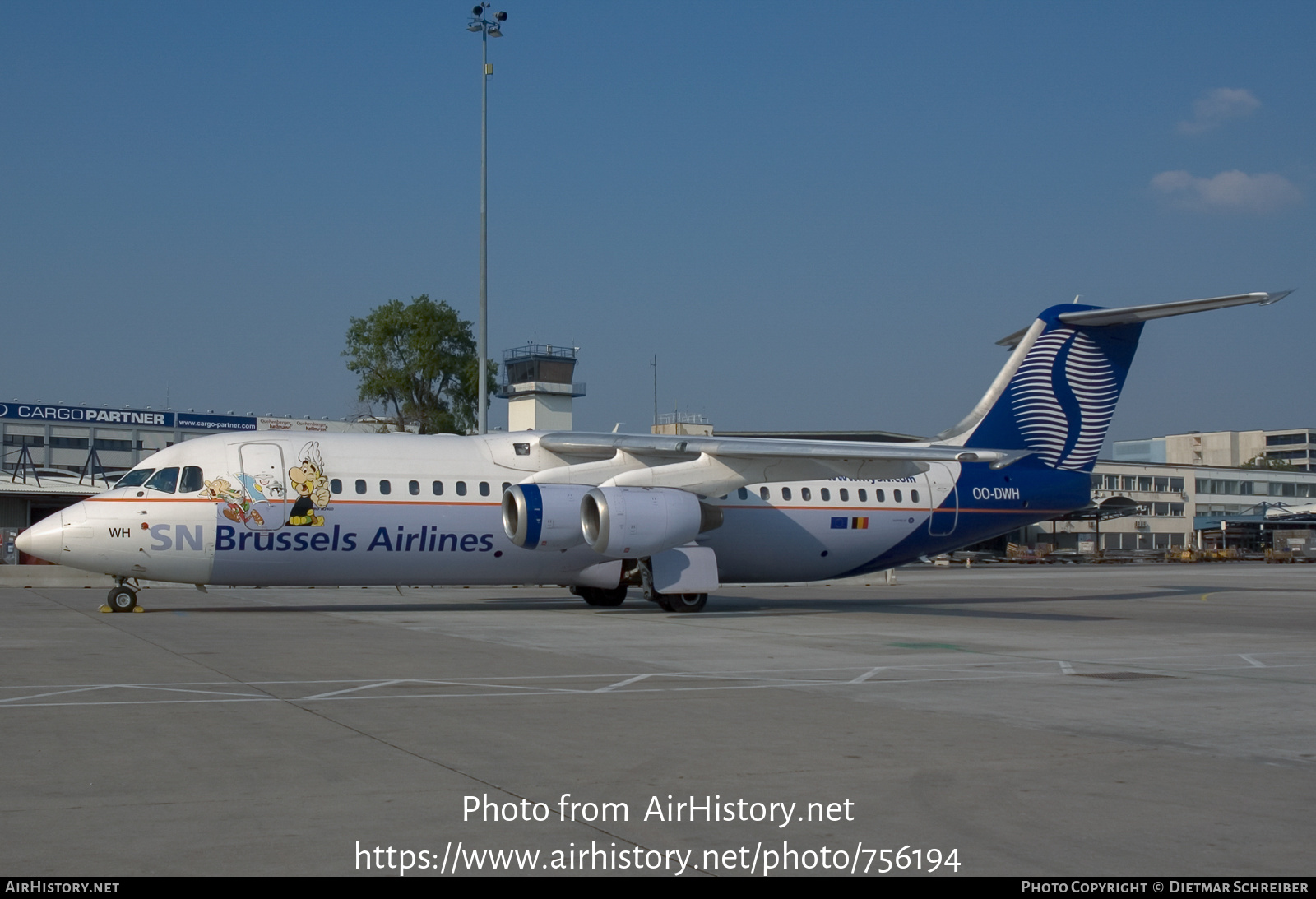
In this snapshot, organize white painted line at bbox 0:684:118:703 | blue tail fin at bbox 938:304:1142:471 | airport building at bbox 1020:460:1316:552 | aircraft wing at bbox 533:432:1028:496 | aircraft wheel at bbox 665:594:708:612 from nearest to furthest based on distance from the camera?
1. white painted line at bbox 0:684:118:703
2. aircraft wing at bbox 533:432:1028:496
3. aircraft wheel at bbox 665:594:708:612
4. blue tail fin at bbox 938:304:1142:471
5. airport building at bbox 1020:460:1316:552

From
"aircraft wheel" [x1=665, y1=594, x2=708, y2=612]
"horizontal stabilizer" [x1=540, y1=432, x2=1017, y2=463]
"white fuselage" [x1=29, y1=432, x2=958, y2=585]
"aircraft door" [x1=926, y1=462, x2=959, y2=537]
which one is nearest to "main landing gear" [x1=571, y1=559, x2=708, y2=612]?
"aircraft wheel" [x1=665, y1=594, x2=708, y2=612]

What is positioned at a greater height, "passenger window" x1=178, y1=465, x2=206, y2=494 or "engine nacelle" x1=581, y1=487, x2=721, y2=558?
"passenger window" x1=178, y1=465, x2=206, y2=494

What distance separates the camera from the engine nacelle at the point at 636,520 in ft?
70.4

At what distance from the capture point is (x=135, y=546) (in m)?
20.3

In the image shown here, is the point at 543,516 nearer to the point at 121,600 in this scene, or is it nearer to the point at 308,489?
the point at 308,489

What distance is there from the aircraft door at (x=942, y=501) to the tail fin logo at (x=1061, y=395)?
2.21m

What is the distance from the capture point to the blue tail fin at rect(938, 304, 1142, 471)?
26906 mm

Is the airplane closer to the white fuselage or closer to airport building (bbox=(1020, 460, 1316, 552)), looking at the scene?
the white fuselage

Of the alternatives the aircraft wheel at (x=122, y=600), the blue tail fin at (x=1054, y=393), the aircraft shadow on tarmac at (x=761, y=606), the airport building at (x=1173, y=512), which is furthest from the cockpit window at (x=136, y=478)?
the airport building at (x=1173, y=512)

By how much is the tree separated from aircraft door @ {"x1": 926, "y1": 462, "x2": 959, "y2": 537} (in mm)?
39489

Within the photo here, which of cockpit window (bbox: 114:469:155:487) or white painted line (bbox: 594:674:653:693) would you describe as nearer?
white painted line (bbox: 594:674:653:693)

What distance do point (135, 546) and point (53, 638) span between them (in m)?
4.67

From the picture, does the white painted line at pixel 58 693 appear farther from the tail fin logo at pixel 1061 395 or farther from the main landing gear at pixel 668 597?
the tail fin logo at pixel 1061 395
